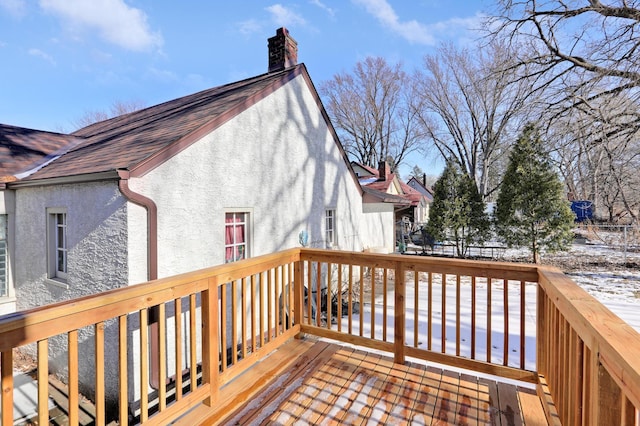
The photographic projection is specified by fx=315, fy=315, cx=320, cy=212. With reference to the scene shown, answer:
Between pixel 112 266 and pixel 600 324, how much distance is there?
15.8ft

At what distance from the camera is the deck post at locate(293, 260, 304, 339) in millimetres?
3531

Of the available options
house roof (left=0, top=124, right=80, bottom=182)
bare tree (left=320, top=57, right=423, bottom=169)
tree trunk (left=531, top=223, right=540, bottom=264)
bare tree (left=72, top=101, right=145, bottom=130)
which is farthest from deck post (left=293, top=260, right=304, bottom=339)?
bare tree (left=72, top=101, right=145, bottom=130)

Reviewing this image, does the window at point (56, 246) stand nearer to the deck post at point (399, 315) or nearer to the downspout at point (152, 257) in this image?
the downspout at point (152, 257)

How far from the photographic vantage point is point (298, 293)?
3.57 m

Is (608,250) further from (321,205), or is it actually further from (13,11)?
(13,11)

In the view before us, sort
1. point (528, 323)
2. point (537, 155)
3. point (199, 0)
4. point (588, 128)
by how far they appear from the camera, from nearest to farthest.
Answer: point (528, 323)
point (199, 0)
point (588, 128)
point (537, 155)

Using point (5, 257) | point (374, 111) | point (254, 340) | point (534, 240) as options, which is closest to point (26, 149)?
point (5, 257)

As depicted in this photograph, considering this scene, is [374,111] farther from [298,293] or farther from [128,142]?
[298,293]

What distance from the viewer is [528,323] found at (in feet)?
19.6

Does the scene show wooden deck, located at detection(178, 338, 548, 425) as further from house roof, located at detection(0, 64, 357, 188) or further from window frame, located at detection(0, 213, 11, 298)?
window frame, located at detection(0, 213, 11, 298)

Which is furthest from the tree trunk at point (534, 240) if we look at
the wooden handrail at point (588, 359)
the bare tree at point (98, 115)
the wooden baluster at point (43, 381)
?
the bare tree at point (98, 115)

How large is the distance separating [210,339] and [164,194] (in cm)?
276

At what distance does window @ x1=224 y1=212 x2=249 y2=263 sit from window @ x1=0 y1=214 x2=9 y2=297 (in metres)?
3.92

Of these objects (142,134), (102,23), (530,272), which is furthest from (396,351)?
(102,23)
